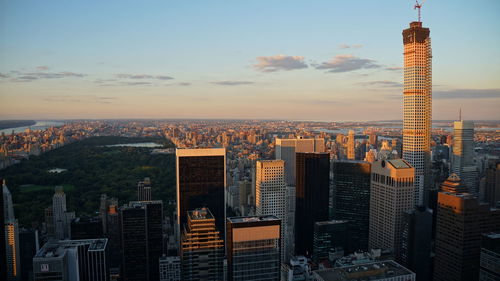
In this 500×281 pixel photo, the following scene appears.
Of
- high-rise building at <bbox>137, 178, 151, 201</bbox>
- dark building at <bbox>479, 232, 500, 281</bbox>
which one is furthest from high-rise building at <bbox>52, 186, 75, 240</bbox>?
dark building at <bbox>479, 232, 500, 281</bbox>

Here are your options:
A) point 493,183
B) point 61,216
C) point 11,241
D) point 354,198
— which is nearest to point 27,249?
point 11,241

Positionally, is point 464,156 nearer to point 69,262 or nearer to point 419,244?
point 419,244

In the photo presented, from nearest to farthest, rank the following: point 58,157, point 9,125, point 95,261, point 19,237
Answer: point 9,125 < point 95,261 < point 19,237 < point 58,157

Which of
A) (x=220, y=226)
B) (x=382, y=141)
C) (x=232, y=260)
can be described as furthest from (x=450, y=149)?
(x=232, y=260)

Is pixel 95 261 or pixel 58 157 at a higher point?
pixel 58 157

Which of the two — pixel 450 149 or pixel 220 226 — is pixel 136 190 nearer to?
pixel 220 226

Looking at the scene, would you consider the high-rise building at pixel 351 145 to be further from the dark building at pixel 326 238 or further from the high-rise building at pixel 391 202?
the dark building at pixel 326 238

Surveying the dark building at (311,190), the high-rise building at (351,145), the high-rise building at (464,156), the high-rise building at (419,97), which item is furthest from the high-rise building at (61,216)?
the high-rise building at (351,145)
